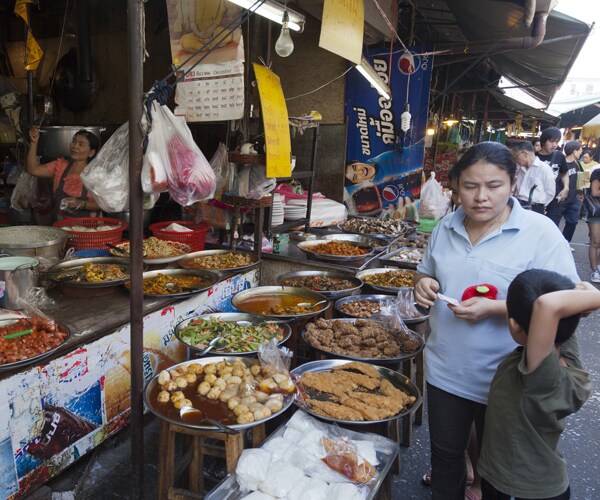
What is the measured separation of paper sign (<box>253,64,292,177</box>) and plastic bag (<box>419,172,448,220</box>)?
13.8 feet

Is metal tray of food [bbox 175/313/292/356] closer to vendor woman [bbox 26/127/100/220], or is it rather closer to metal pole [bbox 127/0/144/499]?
metal pole [bbox 127/0/144/499]

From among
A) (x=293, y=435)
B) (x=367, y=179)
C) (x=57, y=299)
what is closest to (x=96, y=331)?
(x=57, y=299)

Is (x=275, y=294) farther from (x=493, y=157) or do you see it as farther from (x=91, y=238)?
(x=493, y=157)

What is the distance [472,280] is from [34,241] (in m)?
3.42

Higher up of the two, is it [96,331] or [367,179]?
[367,179]

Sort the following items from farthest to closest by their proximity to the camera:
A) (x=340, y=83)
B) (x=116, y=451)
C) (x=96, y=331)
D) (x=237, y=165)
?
(x=340, y=83) < (x=237, y=165) < (x=116, y=451) < (x=96, y=331)

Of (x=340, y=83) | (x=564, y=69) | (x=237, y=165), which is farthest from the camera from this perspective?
(x=564, y=69)

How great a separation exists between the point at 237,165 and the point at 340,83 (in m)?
3.42

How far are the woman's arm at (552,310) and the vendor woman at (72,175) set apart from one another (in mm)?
4216

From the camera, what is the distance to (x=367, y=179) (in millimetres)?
A: 7445

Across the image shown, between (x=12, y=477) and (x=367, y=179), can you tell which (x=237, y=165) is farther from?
(x=367, y=179)

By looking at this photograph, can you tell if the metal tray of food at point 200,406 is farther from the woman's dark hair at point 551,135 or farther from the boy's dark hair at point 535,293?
the woman's dark hair at point 551,135

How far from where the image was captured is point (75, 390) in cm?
257

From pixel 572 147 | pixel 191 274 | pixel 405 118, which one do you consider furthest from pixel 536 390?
pixel 572 147
